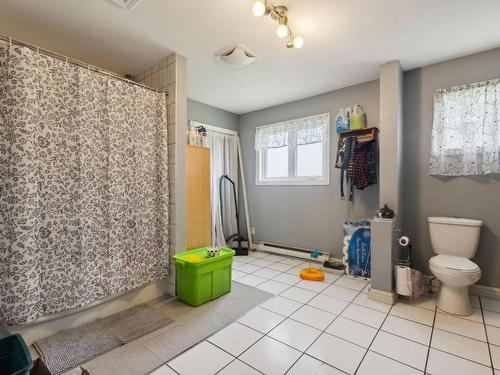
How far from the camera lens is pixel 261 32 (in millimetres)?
1985

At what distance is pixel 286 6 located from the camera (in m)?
1.69

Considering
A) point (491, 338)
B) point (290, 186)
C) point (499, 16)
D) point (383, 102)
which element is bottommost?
point (491, 338)

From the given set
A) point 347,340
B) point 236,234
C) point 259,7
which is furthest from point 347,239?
point 259,7

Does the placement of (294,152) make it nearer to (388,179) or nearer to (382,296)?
(388,179)

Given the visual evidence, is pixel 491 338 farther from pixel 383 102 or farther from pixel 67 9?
pixel 67 9

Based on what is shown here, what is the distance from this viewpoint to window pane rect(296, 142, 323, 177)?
135 inches

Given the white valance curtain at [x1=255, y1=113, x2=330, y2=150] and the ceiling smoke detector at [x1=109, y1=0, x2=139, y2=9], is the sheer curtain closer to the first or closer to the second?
the white valance curtain at [x1=255, y1=113, x2=330, y2=150]

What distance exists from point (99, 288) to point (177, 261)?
24.0 inches

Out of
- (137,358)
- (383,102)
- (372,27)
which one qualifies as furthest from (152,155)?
(383,102)

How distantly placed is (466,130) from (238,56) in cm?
228

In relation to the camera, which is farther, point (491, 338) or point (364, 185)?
point (364, 185)

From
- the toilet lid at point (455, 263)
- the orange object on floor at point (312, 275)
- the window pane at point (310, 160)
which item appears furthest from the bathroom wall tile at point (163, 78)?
the toilet lid at point (455, 263)

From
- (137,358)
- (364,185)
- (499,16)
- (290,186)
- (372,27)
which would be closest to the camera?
(137,358)

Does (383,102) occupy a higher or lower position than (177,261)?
higher
